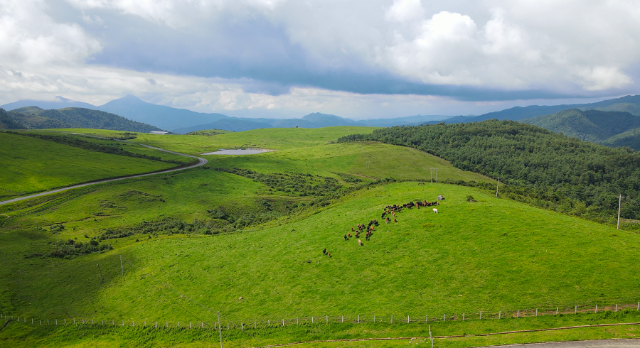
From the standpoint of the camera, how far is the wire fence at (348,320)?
3198cm

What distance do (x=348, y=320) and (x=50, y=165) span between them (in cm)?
17755

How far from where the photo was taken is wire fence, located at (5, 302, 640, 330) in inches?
1259

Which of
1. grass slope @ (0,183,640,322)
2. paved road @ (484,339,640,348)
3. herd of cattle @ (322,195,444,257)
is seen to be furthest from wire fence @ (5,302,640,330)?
herd of cattle @ (322,195,444,257)

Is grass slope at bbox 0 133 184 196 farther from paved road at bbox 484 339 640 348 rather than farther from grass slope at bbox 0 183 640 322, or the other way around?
paved road at bbox 484 339 640 348

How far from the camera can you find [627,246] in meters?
40.9

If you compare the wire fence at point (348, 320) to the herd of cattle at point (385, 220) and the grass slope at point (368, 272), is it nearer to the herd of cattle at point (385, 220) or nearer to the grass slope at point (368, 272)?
the grass slope at point (368, 272)

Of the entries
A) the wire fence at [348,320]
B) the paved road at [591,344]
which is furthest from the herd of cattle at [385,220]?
the paved road at [591,344]

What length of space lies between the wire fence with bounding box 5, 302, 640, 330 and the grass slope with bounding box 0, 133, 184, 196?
114 meters

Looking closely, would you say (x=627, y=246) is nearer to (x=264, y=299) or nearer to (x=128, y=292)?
(x=264, y=299)

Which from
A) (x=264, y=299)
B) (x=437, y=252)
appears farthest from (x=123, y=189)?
(x=437, y=252)

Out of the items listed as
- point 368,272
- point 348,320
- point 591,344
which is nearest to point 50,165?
point 368,272

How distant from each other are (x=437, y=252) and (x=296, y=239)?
24321 mm

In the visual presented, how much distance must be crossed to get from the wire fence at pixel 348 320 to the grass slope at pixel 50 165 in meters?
114

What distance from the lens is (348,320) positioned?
3528cm
